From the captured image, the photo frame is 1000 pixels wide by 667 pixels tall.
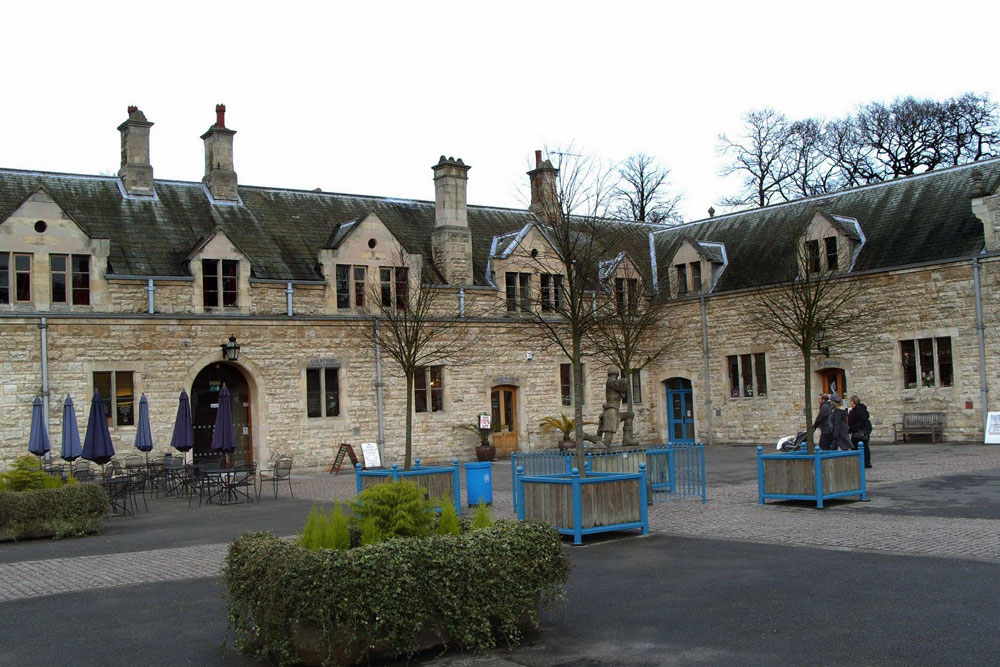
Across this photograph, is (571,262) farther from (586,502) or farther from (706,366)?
(706,366)

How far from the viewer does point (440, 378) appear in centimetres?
3150

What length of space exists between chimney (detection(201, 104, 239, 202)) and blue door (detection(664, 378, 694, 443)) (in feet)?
54.0

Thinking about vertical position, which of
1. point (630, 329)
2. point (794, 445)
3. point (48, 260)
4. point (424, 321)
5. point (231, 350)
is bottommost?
point (794, 445)

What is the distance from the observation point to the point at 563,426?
32656 mm

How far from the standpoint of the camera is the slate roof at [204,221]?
89.9 ft

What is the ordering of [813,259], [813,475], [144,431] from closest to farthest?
1. [813,475]
2. [144,431]
3. [813,259]

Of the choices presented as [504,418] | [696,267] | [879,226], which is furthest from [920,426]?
[504,418]

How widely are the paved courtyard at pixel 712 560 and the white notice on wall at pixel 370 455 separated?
8.59 meters

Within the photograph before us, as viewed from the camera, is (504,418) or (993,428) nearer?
(993,428)

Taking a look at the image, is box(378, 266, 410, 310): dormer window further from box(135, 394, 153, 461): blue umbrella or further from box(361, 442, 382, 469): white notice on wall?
box(135, 394, 153, 461): blue umbrella

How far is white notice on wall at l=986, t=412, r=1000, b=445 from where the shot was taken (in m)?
26.3

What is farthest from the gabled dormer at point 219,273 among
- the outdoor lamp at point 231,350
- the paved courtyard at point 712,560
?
the paved courtyard at point 712,560

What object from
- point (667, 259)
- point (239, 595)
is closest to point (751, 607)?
point (239, 595)

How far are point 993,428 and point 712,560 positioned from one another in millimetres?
18162
